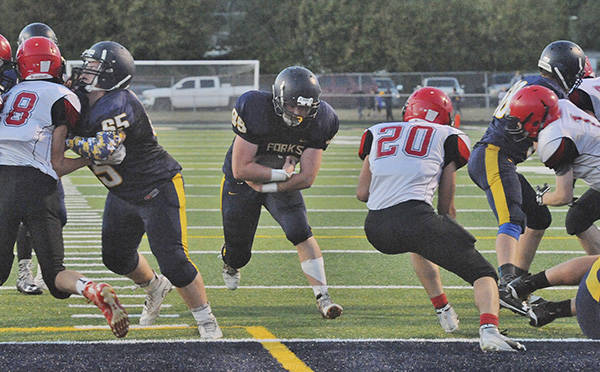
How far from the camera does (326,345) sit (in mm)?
4168

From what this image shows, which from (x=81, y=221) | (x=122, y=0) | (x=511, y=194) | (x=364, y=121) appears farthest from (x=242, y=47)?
(x=511, y=194)

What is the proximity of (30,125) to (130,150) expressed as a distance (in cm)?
54

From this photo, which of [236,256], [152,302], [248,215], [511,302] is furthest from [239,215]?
[511,302]

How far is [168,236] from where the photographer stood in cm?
480

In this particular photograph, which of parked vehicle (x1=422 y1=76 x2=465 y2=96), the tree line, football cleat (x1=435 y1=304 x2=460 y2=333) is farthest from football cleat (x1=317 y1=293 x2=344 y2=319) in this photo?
the tree line

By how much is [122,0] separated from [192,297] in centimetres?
3267

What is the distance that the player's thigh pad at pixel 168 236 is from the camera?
478 centimetres

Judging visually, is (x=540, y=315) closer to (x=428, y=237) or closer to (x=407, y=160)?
(x=428, y=237)

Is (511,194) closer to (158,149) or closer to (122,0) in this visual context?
(158,149)

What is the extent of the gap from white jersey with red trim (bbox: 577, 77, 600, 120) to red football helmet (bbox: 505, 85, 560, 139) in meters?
0.88

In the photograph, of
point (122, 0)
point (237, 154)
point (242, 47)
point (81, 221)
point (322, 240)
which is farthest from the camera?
point (242, 47)

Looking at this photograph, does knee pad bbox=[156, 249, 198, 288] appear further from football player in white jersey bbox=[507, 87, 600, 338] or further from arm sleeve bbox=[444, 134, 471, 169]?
football player in white jersey bbox=[507, 87, 600, 338]

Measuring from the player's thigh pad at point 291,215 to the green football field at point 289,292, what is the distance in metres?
0.50

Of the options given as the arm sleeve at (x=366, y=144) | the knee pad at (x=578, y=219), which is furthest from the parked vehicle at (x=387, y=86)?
the arm sleeve at (x=366, y=144)
